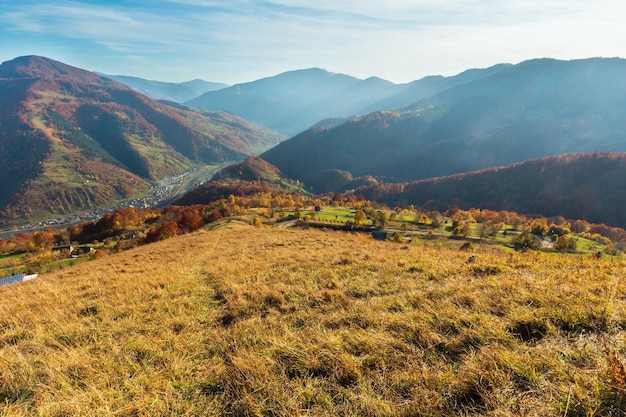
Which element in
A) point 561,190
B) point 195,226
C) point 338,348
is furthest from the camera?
point 561,190

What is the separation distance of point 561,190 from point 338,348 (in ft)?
781

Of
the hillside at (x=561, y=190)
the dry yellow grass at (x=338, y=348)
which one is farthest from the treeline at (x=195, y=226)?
the hillside at (x=561, y=190)

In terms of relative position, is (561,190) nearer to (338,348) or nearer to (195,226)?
(195,226)

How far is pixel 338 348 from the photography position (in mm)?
4715

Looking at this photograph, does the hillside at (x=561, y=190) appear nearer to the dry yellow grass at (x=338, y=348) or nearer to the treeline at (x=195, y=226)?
the treeline at (x=195, y=226)

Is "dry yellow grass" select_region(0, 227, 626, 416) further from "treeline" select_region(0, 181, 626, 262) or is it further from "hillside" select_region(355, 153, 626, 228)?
"hillside" select_region(355, 153, 626, 228)

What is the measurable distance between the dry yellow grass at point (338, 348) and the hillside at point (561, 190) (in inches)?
7279

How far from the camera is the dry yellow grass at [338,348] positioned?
350 cm

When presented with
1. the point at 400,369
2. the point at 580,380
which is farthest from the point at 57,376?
the point at 580,380

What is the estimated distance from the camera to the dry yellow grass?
3496 millimetres

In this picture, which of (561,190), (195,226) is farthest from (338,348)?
(561,190)

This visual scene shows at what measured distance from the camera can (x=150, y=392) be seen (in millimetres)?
4148

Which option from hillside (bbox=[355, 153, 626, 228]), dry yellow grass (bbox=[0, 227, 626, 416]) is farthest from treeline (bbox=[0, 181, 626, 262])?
hillside (bbox=[355, 153, 626, 228])

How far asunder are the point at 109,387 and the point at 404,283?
7.27 m
